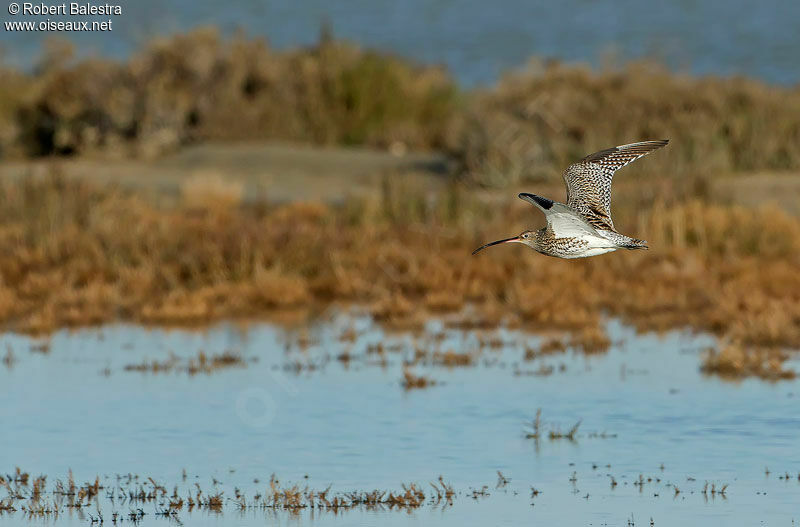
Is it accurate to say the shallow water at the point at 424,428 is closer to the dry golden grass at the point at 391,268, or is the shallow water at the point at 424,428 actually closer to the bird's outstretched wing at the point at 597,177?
the dry golden grass at the point at 391,268

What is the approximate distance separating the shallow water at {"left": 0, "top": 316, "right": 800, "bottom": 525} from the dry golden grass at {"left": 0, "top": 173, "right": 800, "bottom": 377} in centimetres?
115

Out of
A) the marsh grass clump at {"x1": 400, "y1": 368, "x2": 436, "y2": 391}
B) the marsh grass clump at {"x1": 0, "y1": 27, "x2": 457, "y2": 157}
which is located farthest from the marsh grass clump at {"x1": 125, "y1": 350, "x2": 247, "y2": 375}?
the marsh grass clump at {"x1": 0, "y1": 27, "x2": 457, "y2": 157}

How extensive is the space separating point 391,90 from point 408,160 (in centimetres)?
389

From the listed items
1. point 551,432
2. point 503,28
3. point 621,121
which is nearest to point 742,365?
point 551,432

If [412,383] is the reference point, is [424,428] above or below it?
below

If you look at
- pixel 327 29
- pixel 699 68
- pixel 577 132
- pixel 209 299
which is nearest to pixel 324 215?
pixel 209 299

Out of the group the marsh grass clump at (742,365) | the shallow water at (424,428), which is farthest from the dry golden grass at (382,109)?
the shallow water at (424,428)

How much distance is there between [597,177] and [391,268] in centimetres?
773

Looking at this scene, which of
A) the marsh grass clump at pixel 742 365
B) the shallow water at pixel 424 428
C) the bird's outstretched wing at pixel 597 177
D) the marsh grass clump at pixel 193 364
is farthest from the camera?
the marsh grass clump at pixel 193 364

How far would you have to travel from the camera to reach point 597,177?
10375 mm

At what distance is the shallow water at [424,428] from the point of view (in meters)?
9.34

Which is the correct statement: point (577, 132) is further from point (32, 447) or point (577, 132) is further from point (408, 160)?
point (32, 447)

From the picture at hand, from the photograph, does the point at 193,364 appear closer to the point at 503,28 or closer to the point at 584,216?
the point at 584,216

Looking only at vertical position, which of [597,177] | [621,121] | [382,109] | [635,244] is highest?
[382,109]
